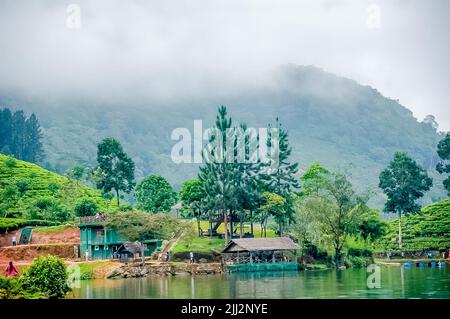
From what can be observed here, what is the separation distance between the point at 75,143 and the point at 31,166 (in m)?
40.9

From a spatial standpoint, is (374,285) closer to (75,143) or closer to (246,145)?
(246,145)

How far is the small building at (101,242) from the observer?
29.3m

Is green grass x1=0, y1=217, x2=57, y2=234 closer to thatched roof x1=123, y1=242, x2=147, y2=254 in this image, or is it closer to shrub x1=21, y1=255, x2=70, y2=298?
thatched roof x1=123, y1=242, x2=147, y2=254

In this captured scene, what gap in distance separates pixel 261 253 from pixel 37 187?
42.4 ft

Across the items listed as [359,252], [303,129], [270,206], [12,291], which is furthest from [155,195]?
[303,129]

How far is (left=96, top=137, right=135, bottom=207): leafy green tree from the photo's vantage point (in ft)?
121

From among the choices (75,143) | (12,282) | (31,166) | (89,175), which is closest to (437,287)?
(12,282)

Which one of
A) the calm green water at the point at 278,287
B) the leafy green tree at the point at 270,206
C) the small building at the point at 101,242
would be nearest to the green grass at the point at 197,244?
the small building at the point at 101,242

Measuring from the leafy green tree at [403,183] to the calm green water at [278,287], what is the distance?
35.7ft

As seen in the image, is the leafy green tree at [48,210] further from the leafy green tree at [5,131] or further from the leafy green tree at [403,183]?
the leafy green tree at [403,183]

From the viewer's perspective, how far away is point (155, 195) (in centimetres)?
3778

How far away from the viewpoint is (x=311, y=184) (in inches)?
1508

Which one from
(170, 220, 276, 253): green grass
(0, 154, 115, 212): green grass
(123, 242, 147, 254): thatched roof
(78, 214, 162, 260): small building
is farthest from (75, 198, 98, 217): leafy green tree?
(170, 220, 276, 253): green grass

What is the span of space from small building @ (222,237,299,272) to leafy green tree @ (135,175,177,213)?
760 centimetres
